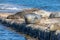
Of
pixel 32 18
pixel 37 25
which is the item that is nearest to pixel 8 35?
pixel 32 18

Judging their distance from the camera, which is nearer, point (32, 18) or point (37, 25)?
point (37, 25)

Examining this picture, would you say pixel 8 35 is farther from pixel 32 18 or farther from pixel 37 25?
pixel 37 25

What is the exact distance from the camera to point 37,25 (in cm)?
1578

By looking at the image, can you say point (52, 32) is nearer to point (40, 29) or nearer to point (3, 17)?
point (40, 29)

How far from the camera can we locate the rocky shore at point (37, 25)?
1333 centimetres

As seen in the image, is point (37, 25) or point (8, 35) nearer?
point (37, 25)

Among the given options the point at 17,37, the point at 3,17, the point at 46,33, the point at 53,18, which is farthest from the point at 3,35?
the point at 3,17

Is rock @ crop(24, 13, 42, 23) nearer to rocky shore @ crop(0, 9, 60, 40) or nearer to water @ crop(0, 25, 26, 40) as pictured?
rocky shore @ crop(0, 9, 60, 40)

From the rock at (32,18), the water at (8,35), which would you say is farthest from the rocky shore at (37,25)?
the water at (8,35)

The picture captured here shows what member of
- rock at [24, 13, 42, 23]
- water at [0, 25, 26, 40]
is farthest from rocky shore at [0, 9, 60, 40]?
water at [0, 25, 26, 40]

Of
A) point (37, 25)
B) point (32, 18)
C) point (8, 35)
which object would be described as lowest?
point (8, 35)

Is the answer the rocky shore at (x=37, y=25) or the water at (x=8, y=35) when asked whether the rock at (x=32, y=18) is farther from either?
the water at (x=8, y=35)

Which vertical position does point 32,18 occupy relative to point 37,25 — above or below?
above

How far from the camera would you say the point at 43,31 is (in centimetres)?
1430
